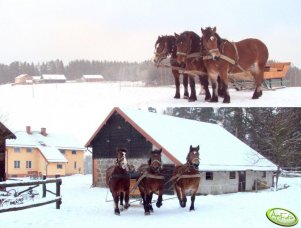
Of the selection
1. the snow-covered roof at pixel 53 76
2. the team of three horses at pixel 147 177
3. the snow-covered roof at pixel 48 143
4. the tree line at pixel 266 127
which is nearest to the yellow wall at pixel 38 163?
the snow-covered roof at pixel 48 143

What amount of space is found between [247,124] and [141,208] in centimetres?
2468

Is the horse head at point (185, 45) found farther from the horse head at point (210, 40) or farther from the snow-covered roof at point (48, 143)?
the snow-covered roof at point (48, 143)

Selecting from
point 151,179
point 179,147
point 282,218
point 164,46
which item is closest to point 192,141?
point 179,147

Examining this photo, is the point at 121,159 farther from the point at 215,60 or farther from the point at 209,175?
the point at 209,175

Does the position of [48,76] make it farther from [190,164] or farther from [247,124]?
[247,124]

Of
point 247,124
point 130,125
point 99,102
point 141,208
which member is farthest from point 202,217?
point 247,124

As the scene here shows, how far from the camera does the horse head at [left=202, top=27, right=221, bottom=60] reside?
8812 mm

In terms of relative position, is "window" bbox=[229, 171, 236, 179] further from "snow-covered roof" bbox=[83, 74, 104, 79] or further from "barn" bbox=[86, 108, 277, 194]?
"snow-covered roof" bbox=[83, 74, 104, 79]

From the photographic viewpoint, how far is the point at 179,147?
1033 inches

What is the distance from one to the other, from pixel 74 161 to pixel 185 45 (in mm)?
42098

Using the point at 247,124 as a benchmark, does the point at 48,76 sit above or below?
above

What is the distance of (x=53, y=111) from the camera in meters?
13.8

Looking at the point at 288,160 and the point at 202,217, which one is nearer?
the point at 202,217

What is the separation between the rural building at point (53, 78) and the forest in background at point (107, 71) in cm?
10
